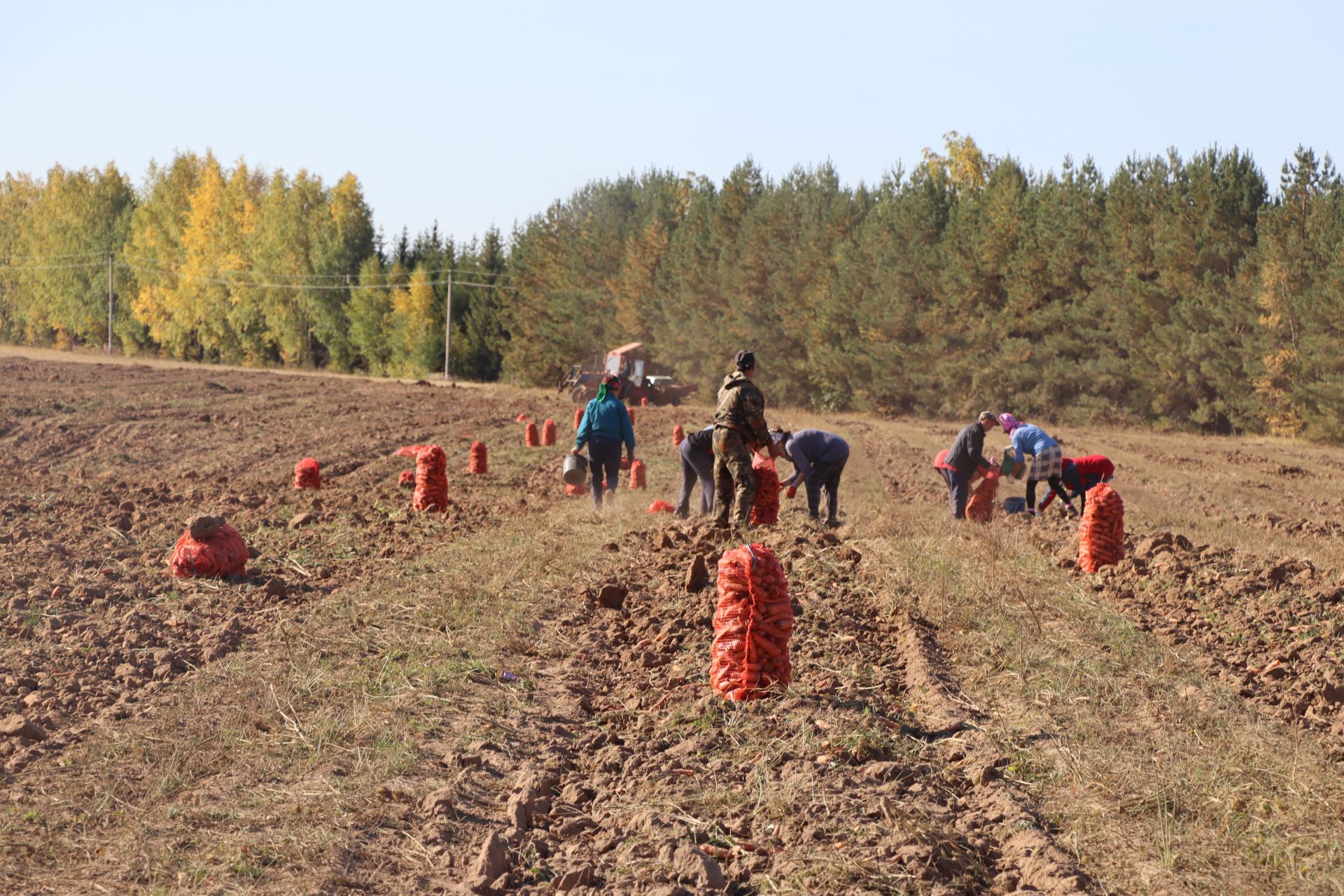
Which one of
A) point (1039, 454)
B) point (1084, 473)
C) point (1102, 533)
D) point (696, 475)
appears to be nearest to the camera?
point (1102, 533)

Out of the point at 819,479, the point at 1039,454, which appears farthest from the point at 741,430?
the point at 1039,454

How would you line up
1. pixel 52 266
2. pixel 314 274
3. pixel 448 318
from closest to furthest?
pixel 448 318 → pixel 314 274 → pixel 52 266

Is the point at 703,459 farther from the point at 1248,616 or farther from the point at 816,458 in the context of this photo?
the point at 1248,616

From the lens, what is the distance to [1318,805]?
4.63 m

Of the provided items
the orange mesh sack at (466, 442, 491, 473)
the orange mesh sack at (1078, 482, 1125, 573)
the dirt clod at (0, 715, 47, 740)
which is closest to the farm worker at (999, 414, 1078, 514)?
the orange mesh sack at (1078, 482, 1125, 573)

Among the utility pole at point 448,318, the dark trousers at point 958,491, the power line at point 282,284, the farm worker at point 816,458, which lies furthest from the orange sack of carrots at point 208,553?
the power line at point 282,284

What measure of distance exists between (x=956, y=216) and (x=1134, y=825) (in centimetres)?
3592

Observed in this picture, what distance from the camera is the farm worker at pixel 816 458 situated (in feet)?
41.8

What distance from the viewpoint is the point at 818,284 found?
42719mm

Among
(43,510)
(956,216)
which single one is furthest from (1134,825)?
(956,216)

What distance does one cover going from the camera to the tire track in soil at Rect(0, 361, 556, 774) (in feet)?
20.9

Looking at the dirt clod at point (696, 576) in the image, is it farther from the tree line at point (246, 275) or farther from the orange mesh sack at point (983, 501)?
the tree line at point (246, 275)

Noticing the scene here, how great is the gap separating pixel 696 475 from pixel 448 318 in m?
44.6

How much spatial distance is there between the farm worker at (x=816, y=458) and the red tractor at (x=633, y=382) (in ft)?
79.4
